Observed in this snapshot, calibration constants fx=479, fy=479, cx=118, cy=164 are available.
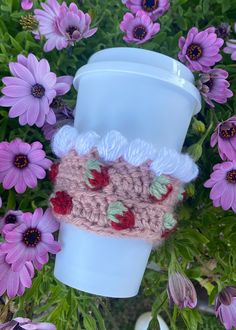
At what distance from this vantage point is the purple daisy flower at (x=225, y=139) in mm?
489

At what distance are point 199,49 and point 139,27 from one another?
67 mm

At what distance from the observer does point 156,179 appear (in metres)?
0.40

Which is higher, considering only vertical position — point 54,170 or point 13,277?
point 54,170

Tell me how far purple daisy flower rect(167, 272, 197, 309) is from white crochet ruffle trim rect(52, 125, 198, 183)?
0.13 metres

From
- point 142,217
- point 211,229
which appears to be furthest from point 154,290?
point 142,217

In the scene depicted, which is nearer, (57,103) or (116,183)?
(116,183)

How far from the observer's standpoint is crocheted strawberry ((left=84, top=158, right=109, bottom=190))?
387 mm

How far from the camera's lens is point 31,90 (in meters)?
0.49

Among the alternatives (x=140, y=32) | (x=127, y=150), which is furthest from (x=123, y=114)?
(x=140, y=32)

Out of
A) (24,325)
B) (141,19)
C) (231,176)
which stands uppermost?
(141,19)

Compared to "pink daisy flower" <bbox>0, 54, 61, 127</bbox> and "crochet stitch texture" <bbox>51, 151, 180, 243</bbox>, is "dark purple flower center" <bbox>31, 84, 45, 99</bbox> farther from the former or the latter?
"crochet stitch texture" <bbox>51, 151, 180, 243</bbox>

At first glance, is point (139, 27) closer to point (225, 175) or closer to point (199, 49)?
point (199, 49)

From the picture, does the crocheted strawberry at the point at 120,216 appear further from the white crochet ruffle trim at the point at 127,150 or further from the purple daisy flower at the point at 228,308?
the purple daisy flower at the point at 228,308

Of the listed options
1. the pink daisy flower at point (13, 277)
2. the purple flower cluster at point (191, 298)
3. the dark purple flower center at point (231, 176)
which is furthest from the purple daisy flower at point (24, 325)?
the dark purple flower center at point (231, 176)
